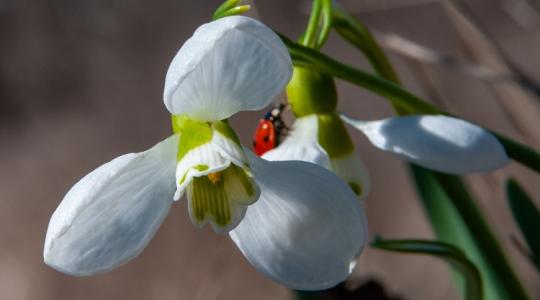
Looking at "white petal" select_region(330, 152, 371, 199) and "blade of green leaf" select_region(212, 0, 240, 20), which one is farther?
"white petal" select_region(330, 152, 371, 199)

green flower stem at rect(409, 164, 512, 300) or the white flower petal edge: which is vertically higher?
the white flower petal edge

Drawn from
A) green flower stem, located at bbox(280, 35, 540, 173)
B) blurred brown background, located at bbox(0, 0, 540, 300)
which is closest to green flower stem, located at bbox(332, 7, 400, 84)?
green flower stem, located at bbox(280, 35, 540, 173)

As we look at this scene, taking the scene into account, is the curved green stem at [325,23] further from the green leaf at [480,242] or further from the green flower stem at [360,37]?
the green leaf at [480,242]

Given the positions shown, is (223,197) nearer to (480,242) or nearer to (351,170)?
(351,170)

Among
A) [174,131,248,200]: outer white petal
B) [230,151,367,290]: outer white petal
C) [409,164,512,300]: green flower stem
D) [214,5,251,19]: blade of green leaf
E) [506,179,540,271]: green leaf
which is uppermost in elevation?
[214,5,251,19]: blade of green leaf

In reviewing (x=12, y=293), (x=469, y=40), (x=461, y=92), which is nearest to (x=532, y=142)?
(x=469, y=40)

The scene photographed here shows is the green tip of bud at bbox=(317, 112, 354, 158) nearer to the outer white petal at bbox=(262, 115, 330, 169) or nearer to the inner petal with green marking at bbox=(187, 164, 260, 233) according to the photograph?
the outer white petal at bbox=(262, 115, 330, 169)
